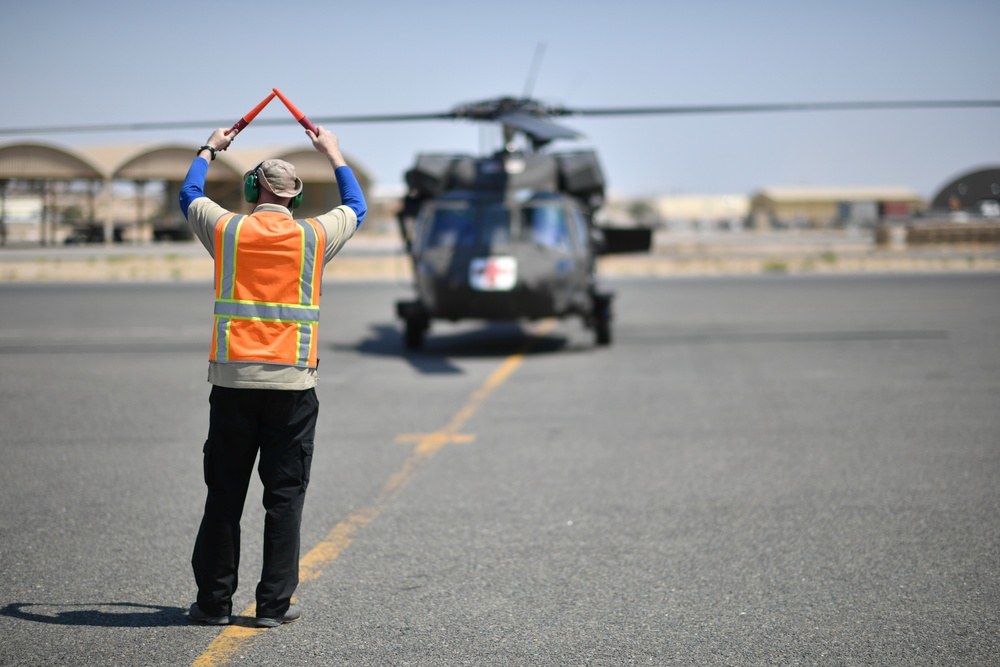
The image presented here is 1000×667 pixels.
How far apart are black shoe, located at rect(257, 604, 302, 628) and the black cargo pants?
19mm

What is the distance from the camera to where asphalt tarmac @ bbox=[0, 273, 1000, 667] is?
4090 mm

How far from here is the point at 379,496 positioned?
21.1 feet

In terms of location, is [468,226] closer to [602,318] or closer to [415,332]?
[415,332]

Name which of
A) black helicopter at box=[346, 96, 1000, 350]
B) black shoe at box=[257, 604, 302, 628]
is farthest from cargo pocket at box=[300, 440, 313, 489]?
black helicopter at box=[346, 96, 1000, 350]

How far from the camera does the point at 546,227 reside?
14.0 meters

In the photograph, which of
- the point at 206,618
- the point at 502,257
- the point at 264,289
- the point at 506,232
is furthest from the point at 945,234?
the point at 206,618

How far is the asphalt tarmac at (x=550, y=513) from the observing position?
13.4ft

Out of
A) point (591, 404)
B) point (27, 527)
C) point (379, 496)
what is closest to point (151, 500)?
point (27, 527)

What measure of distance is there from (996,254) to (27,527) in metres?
47.6

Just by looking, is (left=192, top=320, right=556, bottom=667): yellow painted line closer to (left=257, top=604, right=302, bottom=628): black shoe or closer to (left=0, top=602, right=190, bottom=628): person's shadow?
(left=257, top=604, right=302, bottom=628): black shoe

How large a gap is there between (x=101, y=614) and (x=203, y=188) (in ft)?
5.99

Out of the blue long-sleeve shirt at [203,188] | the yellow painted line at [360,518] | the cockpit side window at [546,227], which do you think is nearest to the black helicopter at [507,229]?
the cockpit side window at [546,227]

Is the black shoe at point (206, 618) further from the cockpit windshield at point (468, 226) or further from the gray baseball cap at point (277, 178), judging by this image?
the cockpit windshield at point (468, 226)

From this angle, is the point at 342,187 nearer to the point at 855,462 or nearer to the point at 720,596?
the point at 720,596
